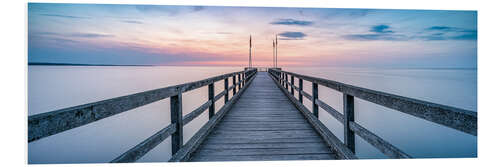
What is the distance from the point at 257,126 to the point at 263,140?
681 millimetres

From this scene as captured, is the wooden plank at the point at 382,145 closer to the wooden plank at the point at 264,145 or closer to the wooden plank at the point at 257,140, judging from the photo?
the wooden plank at the point at 264,145

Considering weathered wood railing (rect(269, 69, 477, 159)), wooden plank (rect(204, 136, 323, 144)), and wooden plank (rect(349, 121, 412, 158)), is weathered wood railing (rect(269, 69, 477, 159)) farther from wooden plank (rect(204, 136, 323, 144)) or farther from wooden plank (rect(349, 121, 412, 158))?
wooden plank (rect(204, 136, 323, 144))

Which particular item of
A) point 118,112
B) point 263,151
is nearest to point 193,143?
point 263,151

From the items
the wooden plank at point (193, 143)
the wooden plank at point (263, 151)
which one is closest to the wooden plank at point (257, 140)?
the wooden plank at point (193, 143)

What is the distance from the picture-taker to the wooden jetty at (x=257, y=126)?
1191mm

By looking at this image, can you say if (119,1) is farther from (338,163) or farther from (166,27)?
(166,27)

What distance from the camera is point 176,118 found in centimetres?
214

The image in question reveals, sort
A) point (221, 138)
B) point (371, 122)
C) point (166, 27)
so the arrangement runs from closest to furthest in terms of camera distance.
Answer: point (221, 138) → point (371, 122) → point (166, 27)

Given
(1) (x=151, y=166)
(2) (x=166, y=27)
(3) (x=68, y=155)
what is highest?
(2) (x=166, y=27)

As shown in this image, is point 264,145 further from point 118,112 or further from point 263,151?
point 118,112

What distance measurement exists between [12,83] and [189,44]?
9946 mm
